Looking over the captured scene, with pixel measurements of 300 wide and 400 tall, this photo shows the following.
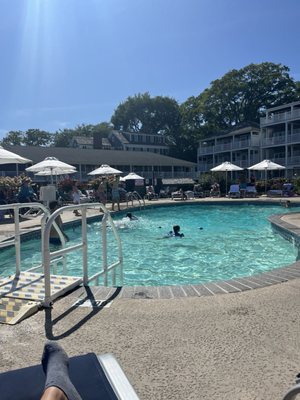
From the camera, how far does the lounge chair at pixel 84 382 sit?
1.55m

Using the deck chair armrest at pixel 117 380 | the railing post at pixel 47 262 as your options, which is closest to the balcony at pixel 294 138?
the railing post at pixel 47 262

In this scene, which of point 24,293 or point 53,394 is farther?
point 24,293

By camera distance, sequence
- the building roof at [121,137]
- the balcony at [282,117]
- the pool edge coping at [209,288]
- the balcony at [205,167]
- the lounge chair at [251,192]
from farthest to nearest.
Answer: the building roof at [121,137]
the balcony at [205,167]
the balcony at [282,117]
the lounge chair at [251,192]
the pool edge coping at [209,288]

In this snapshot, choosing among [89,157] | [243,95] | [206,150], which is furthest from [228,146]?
[89,157]

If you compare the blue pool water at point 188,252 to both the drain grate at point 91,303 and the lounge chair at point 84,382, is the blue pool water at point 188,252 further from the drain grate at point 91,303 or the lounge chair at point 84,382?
the lounge chair at point 84,382

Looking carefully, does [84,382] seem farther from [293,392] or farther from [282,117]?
[282,117]

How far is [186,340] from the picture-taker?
279 centimetres

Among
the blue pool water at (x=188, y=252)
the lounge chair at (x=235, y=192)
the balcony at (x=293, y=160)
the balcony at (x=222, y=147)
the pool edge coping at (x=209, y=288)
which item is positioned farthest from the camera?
the balcony at (x=222, y=147)

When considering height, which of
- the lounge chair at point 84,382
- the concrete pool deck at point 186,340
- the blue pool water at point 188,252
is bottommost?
the blue pool water at point 188,252

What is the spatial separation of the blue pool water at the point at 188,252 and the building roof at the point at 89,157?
61.2 ft

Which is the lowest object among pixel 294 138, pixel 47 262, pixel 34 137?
pixel 47 262

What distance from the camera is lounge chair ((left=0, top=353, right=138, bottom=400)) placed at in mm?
1554

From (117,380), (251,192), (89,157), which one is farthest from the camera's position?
(89,157)

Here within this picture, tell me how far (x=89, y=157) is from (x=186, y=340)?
31.7m
